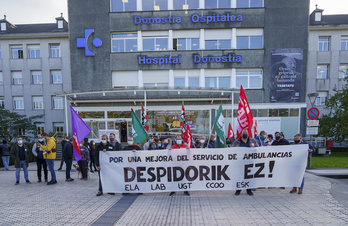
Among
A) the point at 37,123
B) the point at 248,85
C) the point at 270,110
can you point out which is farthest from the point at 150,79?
the point at 37,123

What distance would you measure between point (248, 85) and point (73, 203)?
16.5 meters

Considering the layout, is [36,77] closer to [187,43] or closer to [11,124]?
[11,124]

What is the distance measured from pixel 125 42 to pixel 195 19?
702cm

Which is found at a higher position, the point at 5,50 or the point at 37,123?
the point at 5,50

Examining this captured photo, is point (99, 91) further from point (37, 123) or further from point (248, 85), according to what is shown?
point (37, 123)

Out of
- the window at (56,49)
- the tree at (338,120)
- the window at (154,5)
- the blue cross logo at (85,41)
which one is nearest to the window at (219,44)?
the window at (154,5)

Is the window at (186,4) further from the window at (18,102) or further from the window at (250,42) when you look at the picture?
the window at (18,102)

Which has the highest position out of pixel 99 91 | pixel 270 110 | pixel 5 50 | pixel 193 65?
pixel 5 50

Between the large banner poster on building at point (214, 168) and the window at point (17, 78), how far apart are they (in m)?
27.1

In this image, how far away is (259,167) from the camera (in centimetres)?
552

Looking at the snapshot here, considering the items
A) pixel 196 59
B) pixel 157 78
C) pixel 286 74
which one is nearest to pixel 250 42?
pixel 286 74

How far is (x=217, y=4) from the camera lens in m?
17.0

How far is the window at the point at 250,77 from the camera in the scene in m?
17.1

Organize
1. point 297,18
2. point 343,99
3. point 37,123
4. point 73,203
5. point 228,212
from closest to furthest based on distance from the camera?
point 228,212 < point 73,203 < point 343,99 < point 297,18 < point 37,123
